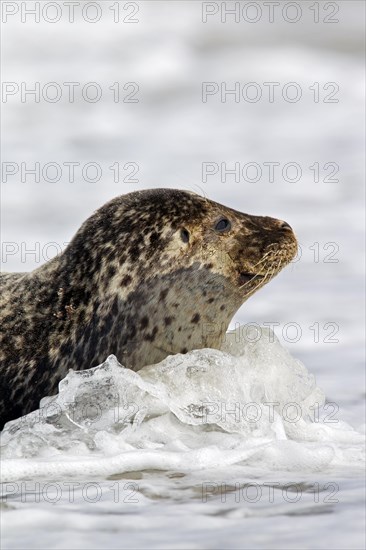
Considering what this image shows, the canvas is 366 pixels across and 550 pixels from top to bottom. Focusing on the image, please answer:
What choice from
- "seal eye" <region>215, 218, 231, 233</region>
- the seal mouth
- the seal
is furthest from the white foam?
"seal eye" <region>215, 218, 231, 233</region>

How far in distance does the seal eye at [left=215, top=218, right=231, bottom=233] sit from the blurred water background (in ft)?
4.17

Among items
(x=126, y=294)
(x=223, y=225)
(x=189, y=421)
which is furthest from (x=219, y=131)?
(x=189, y=421)

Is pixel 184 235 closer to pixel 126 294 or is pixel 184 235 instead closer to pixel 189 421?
pixel 126 294

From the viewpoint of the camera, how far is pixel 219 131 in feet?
45.4

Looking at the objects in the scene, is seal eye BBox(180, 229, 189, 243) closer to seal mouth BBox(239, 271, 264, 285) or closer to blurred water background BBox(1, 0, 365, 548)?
seal mouth BBox(239, 271, 264, 285)

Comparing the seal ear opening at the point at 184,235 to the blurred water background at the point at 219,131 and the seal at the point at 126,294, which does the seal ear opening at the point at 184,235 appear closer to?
the seal at the point at 126,294

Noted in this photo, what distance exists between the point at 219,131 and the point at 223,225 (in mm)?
6853

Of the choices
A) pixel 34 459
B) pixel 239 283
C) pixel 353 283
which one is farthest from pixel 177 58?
pixel 34 459

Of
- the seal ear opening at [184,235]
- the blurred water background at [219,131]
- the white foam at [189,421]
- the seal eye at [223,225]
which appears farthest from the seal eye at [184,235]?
the blurred water background at [219,131]

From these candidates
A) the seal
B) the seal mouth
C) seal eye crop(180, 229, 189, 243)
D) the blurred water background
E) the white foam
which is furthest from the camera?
the blurred water background

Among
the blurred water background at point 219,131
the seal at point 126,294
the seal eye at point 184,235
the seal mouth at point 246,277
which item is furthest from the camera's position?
the blurred water background at point 219,131

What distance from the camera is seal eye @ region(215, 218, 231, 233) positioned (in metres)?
7.08

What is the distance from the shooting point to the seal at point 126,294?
6629 mm

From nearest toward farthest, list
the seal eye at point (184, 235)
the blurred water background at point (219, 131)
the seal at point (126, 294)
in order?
the seal at point (126, 294), the seal eye at point (184, 235), the blurred water background at point (219, 131)
